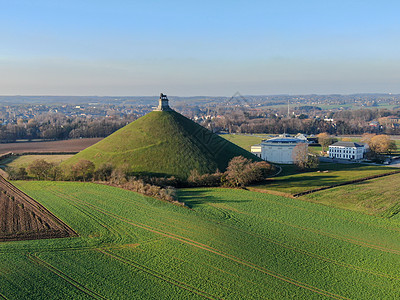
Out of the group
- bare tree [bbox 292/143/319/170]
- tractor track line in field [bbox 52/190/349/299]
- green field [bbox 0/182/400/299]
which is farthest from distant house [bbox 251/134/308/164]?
tractor track line in field [bbox 52/190/349/299]

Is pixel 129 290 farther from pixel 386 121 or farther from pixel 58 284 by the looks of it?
pixel 386 121

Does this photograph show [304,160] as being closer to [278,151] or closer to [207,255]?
[278,151]

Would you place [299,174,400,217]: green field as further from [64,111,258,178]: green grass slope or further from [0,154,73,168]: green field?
[0,154,73,168]: green field

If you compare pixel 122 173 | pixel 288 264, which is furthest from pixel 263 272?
pixel 122 173

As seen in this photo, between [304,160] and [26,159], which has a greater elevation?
[304,160]

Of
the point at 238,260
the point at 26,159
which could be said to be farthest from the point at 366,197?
the point at 26,159

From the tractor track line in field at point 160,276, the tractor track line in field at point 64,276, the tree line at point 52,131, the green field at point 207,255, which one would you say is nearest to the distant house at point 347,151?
the green field at point 207,255

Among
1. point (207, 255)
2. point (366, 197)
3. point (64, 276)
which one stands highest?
point (64, 276)

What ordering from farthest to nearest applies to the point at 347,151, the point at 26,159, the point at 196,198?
1. the point at 347,151
2. the point at 26,159
3. the point at 196,198
